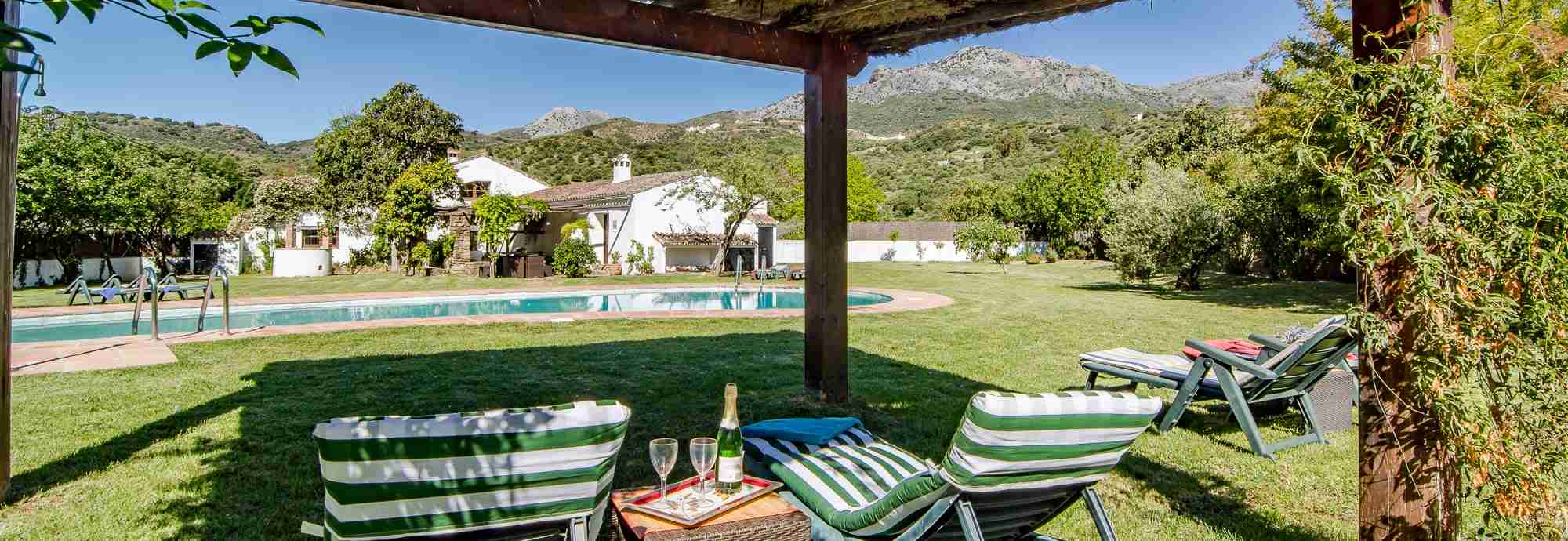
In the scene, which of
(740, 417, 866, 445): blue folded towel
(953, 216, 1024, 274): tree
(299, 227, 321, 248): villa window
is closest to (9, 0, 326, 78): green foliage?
(740, 417, 866, 445): blue folded towel

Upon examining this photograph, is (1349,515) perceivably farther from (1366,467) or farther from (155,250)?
(155,250)

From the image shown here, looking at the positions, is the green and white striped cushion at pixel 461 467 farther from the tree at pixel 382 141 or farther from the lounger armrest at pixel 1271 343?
the tree at pixel 382 141

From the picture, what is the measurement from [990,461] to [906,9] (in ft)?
11.2

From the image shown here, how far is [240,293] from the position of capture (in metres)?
17.0

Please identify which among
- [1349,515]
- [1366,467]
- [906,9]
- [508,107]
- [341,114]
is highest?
[508,107]

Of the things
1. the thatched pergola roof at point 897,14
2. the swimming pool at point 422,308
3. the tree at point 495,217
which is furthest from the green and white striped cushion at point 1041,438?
the tree at point 495,217

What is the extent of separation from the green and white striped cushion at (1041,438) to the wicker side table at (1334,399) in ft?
11.6

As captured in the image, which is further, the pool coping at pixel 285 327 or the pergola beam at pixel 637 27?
the pool coping at pixel 285 327

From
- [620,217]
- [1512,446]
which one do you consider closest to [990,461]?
[1512,446]

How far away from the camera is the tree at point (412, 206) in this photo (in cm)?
2530

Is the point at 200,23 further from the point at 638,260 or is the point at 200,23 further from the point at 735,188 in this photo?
the point at 638,260

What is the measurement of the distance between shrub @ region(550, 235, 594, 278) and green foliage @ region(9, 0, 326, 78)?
75.7 feet

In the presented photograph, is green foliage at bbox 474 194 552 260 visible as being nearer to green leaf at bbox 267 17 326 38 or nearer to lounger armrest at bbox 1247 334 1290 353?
lounger armrest at bbox 1247 334 1290 353

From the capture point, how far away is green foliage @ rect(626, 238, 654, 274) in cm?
2714
